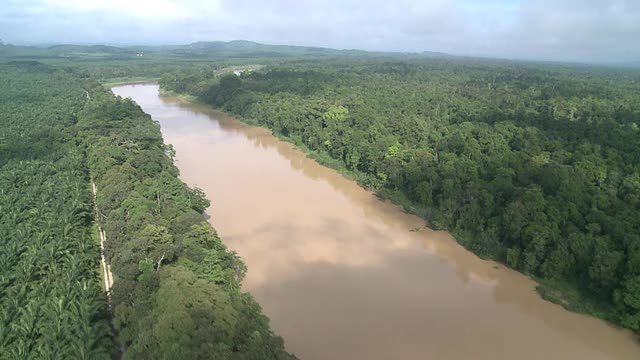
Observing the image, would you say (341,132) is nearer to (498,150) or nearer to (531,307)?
(498,150)

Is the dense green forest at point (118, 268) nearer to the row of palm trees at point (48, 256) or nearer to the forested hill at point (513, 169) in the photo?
the row of palm trees at point (48, 256)

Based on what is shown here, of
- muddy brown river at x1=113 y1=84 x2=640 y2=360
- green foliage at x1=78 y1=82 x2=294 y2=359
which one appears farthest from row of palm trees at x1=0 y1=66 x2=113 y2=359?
muddy brown river at x1=113 y1=84 x2=640 y2=360

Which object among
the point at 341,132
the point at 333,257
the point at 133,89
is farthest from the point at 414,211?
the point at 133,89

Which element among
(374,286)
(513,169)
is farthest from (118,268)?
(513,169)

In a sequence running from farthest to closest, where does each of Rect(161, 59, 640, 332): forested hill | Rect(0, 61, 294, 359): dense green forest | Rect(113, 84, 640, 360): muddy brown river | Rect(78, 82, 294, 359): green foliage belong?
Rect(161, 59, 640, 332): forested hill → Rect(113, 84, 640, 360): muddy brown river → Rect(0, 61, 294, 359): dense green forest → Rect(78, 82, 294, 359): green foliage

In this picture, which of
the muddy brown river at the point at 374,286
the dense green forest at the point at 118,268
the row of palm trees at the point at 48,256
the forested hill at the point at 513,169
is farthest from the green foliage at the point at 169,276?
the forested hill at the point at 513,169

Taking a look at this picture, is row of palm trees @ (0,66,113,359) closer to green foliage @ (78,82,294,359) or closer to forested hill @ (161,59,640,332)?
green foliage @ (78,82,294,359)
